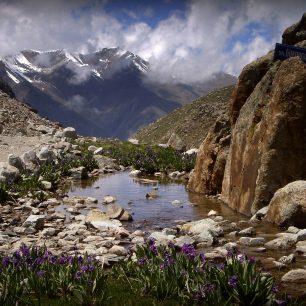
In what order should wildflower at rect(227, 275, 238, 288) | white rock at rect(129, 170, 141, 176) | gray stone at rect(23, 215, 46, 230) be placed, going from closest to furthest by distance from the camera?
wildflower at rect(227, 275, 238, 288)
gray stone at rect(23, 215, 46, 230)
white rock at rect(129, 170, 141, 176)

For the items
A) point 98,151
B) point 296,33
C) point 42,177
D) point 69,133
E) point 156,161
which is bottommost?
point 42,177

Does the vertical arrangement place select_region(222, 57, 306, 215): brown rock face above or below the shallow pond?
above

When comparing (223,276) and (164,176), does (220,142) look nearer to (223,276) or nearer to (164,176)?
(164,176)

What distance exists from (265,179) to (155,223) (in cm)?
373

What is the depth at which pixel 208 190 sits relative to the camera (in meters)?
23.1

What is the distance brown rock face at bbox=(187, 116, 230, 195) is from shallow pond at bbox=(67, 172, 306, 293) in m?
0.74

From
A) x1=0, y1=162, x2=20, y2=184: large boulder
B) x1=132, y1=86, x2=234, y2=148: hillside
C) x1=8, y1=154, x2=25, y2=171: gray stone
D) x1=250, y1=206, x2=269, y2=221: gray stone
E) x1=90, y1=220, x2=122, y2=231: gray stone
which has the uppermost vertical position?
x1=132, y1=86, x2=234, y2=148: hillside

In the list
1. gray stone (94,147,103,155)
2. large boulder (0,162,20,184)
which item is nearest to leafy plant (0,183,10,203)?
large boulder (0,162,20,184)

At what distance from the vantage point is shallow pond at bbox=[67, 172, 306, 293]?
43.4 ft

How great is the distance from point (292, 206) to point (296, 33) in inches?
498

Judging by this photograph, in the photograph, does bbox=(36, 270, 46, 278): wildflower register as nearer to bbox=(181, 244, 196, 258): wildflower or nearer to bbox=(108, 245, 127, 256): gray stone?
bbox=(181, 244, 196, 258): wildflower

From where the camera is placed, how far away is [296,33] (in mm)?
23656

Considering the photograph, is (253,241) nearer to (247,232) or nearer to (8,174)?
(247,232)

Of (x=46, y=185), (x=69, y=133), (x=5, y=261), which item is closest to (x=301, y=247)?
(x=5, y=261)
